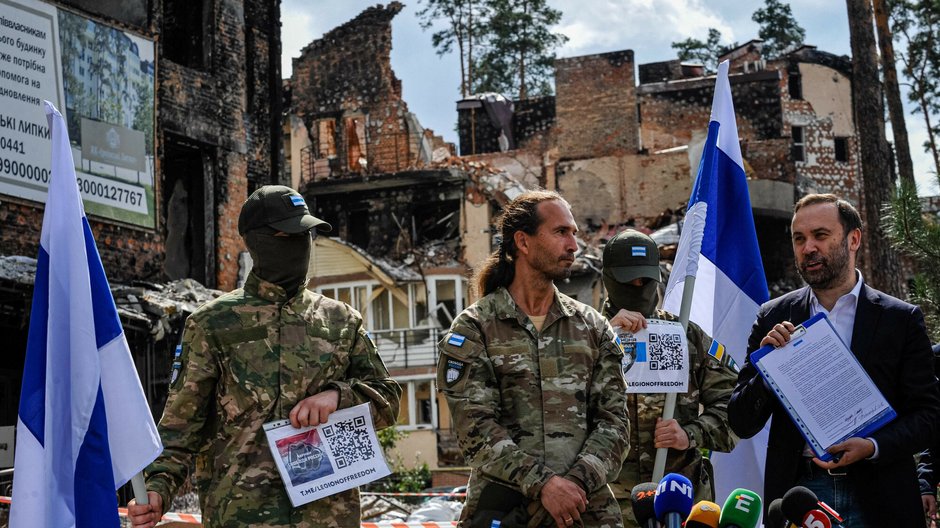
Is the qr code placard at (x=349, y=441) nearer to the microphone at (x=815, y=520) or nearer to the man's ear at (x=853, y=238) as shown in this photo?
the microphone at (x=815, y=520)

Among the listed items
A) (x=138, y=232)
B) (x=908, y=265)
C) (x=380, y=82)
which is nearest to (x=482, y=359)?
(x=138, y=232)

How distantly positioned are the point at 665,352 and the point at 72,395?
2983 millimetres

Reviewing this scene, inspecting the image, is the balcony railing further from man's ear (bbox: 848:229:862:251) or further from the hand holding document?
the hand holding document

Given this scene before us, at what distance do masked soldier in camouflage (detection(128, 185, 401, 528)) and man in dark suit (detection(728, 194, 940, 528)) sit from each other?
1.73 metres

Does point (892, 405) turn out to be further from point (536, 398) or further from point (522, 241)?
point (522, 241)

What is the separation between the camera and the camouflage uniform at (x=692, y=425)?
642 cm

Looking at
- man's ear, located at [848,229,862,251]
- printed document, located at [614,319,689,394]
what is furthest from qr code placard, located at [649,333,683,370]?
man's ear, located at [848,229,862,251]

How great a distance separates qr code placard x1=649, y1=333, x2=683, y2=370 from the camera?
6492 mm

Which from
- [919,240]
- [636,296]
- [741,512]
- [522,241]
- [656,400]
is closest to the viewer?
[741,512]

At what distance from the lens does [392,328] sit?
34625 mm

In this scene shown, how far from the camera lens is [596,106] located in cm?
3978

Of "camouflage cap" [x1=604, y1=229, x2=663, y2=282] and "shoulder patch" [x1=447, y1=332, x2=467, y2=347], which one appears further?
"camouflage cap" [x1=604, y1=229, x2=663, y2=282]

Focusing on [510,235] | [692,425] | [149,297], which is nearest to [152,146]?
[149,297]

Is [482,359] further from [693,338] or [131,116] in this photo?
[131,116]
